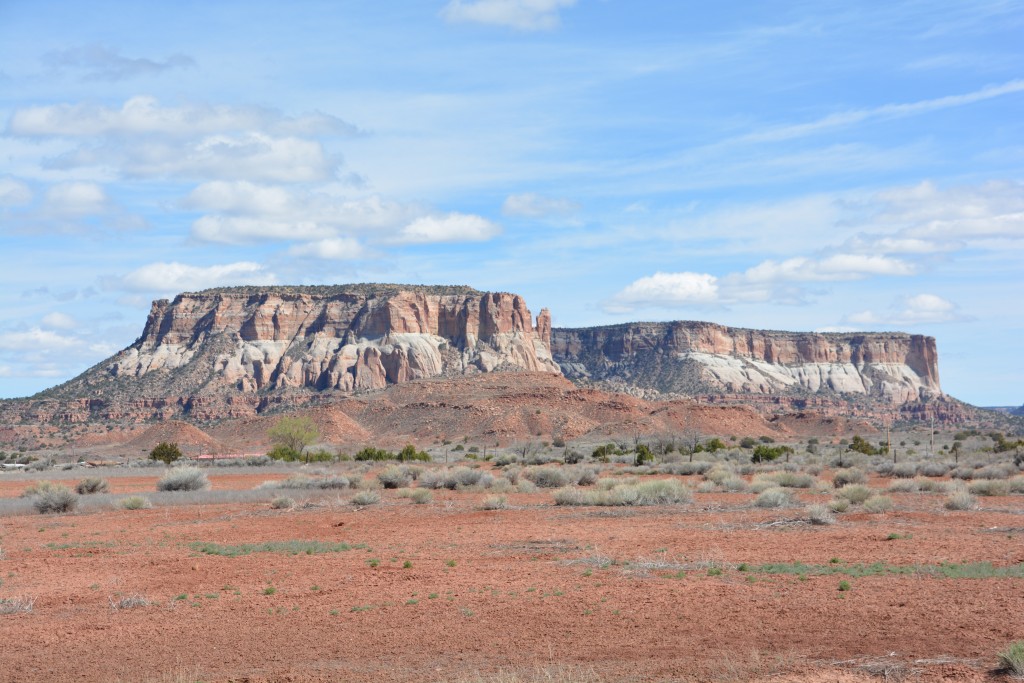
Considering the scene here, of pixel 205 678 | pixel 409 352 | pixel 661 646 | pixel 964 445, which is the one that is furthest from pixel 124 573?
pixel 409 352

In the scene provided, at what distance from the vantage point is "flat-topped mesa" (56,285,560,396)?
142000mm

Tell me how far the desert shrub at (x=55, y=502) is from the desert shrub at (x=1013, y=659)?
30856 mm

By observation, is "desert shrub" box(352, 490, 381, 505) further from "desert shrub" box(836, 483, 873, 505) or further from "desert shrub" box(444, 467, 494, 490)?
"desert shrub" box(836, 483, 873, 505)

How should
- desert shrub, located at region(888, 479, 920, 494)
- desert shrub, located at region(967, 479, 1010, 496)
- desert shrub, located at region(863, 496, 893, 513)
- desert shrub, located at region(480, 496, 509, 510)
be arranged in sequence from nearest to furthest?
desert shrub, located at region(863, 496, 893, 513) → desert shrub, located at region(480, 496, 509, 510) → desert shrub, located at region(967, 479, 1010, 496) → desert shrub, located at region(888, 479, 920, 494)

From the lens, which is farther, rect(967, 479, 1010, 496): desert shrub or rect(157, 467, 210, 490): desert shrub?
rect(157, 467, 210, 490): desert shrub

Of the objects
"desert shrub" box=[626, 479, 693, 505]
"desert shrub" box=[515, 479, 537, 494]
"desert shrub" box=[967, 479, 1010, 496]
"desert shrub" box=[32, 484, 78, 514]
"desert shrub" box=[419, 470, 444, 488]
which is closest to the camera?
"desert shrub" box=[626, 479, 693, 505]

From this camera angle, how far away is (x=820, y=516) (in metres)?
25.9

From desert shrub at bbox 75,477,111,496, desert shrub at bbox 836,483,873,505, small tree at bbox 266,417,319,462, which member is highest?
small tree at bbox 266,417,319,462

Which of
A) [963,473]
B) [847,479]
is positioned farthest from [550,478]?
[963,473]

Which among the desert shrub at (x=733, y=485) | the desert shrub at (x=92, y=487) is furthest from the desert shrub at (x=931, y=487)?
the desert shrub at (x=92, y=487)

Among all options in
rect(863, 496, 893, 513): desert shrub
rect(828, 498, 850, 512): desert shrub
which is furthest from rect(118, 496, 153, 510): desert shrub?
rect(863, 496, 893, 513): desert shrub

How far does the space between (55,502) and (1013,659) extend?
31.1 metres

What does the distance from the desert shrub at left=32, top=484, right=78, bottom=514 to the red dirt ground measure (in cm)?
619

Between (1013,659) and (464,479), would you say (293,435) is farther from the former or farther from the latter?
(1013,659)
